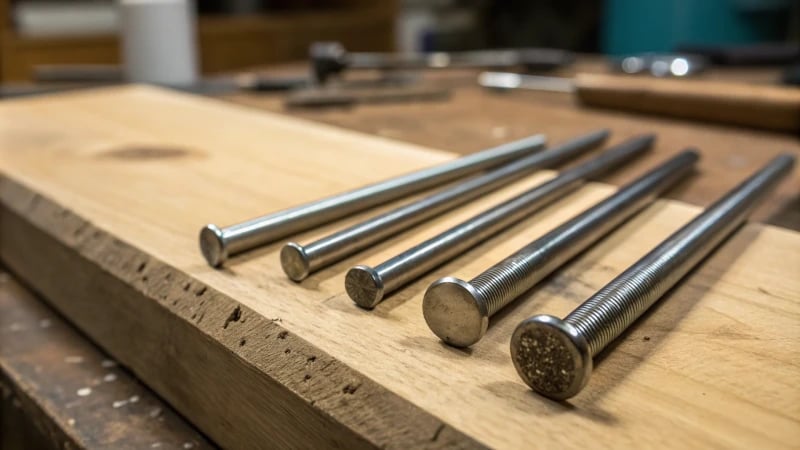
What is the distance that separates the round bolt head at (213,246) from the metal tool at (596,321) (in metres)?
0.25

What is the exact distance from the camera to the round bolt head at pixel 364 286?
0.44 metres

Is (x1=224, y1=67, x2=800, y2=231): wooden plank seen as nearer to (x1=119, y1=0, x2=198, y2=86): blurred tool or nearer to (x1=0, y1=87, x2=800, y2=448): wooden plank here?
(x1=0, y1=87, x2=800, y2=448): wooden plank

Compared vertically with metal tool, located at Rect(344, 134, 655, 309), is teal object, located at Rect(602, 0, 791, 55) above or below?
above

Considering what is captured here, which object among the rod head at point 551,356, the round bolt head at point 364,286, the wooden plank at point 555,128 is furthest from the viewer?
the wooden plank at point 555,128

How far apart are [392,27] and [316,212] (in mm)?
2633

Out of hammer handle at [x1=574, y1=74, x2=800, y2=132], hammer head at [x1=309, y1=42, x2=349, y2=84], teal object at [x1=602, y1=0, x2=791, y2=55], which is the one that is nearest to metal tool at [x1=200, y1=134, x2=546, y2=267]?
hammer handle at [x1=574, y1=74, x2=800, y2=132]

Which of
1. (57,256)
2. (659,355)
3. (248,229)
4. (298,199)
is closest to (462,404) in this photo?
(659,355)

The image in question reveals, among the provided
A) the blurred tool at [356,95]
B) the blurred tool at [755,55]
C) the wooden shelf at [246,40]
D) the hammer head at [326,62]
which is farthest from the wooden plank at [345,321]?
the wooden shelf at [246,40]

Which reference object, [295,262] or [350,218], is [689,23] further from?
[295,262]

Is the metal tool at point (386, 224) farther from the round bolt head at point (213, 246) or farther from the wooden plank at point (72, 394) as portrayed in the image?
the wooden plank at point (72, 394)

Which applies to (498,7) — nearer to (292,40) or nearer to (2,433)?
(292,40)

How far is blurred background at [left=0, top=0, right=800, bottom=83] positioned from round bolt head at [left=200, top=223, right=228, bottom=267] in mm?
2157

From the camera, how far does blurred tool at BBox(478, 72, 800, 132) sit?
987mm

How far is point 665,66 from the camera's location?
4.82 ft
